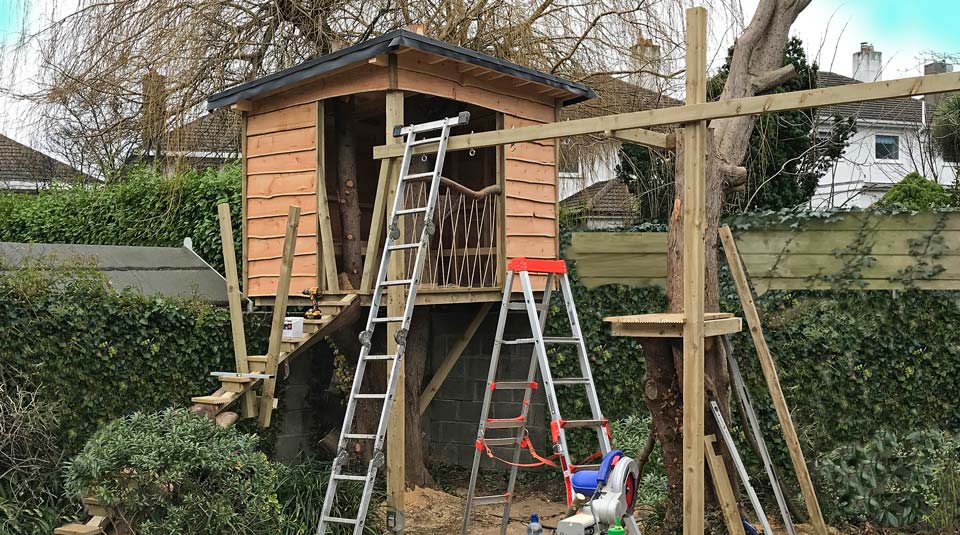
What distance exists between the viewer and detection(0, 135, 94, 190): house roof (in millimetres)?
23172

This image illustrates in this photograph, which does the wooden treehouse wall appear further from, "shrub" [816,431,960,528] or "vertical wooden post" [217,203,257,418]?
"shrub" [816,431,960,528]

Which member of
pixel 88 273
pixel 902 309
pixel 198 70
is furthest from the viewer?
pixel 198 70

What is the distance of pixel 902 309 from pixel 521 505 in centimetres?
386

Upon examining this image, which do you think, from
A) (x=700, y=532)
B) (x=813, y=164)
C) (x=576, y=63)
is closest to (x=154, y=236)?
(x=576, y=63)

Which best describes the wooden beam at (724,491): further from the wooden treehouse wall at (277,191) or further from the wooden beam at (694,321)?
the wooden treehouse wall at (277,191)

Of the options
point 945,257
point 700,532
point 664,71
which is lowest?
point 700,532

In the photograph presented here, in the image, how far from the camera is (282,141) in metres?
8.23

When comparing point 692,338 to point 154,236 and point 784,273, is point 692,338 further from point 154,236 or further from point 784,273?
point 154,236

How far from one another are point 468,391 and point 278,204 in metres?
3.13

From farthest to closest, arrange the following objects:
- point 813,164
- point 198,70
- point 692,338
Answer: point 813,164 < point 198,70 < point 692,338

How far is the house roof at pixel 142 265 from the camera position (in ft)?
25.4

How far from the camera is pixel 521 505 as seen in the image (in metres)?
8.80

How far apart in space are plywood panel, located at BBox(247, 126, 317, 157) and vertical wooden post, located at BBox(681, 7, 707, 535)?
384 cm

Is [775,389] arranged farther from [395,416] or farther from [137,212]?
[137,212]
